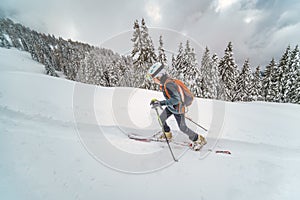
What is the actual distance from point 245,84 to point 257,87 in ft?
13.1

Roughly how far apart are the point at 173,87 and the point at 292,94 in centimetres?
3117

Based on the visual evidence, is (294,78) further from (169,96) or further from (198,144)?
(169,96)

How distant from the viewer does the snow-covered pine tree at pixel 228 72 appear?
86.1 ft

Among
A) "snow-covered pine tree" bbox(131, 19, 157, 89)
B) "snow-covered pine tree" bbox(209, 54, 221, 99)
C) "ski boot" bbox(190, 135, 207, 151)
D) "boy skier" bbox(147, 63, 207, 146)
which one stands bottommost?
"ski boot" bbox(190, 135, 207, 151)

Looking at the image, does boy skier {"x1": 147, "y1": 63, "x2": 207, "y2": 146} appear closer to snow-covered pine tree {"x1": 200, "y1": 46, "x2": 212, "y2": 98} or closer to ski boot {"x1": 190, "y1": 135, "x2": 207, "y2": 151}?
ski boot {"x1": 190, "y1": 135, "x2": 207, "y2": 151}

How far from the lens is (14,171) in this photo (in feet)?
8.15

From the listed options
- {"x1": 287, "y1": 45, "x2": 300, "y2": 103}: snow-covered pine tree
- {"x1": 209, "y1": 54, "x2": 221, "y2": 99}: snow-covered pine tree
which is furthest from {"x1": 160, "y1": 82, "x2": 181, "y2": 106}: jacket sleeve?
{"x1": 287, "y1": 45, "x2": 300, "y2": 103}: snow-covered pine tree

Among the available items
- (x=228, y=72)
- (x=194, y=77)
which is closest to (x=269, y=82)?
(x=228, y=72)

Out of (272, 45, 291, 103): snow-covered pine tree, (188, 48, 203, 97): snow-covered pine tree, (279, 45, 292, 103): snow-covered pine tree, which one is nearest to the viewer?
(279, 45, 292, 103): snow-covered pine tree

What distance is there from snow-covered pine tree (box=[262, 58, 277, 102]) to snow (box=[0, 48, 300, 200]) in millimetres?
26931

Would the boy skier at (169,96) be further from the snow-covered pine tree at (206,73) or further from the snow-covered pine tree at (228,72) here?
the snow-covered pine tree at (228,72)

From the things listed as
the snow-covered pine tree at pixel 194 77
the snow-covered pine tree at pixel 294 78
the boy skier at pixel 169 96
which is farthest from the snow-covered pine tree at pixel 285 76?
the boy skier at pixel 169 96

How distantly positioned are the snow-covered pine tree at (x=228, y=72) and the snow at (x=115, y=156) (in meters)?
23.0

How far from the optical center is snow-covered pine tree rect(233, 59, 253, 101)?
28.2 metres
